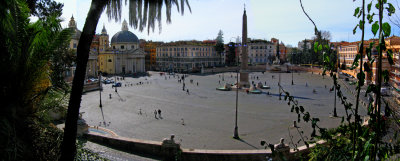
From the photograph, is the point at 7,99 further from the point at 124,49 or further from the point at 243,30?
the point at 124,49

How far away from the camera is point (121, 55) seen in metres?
76.6

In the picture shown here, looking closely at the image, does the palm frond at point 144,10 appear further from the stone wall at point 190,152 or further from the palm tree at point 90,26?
the stone wall at point 190,152

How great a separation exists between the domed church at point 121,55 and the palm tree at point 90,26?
2749 inches

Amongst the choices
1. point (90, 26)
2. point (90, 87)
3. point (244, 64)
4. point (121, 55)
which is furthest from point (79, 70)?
point (121, 55)

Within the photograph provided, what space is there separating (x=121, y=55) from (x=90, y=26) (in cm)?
7514

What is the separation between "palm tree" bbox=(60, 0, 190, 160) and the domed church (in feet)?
229

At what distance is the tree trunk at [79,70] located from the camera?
154 inches

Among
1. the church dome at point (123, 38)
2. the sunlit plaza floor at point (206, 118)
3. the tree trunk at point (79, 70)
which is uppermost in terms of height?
the church dome at point (123, 38)

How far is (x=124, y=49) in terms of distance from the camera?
80062mm

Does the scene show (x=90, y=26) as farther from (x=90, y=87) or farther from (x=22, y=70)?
(x=90, y=87)

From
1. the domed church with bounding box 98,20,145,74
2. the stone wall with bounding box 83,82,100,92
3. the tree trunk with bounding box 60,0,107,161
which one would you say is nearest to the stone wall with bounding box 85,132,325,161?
the tree trunk with bounding box 60,0,107,161

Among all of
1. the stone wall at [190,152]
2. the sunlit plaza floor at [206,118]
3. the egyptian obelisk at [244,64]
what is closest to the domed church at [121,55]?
the egyptian obelisk at [244,64]

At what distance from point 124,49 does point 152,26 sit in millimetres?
78605

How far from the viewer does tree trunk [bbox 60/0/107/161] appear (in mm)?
3908
